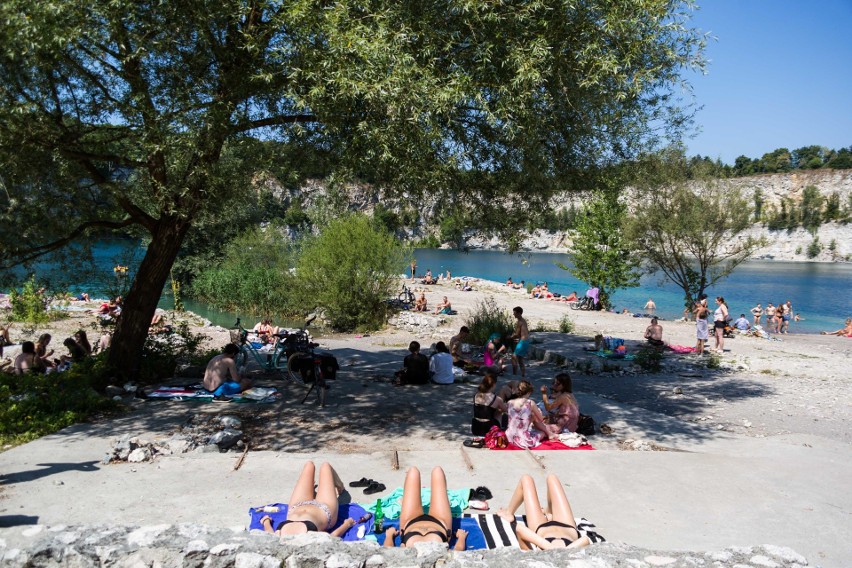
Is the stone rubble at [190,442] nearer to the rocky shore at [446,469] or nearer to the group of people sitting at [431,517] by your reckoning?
the rocky shore at [446,469]

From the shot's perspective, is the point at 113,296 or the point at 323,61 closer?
the point at 323,61

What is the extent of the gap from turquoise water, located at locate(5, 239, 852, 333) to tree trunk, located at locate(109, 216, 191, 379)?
83.1 inches

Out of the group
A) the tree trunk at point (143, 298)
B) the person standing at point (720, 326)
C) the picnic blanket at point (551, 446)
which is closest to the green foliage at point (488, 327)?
the person standing at point (720, 326)

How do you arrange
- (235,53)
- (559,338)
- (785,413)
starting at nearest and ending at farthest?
(235,53), (785,413), (559,338)

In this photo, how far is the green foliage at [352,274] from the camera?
2684cm

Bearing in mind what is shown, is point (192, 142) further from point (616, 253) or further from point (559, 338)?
point (616, 253)

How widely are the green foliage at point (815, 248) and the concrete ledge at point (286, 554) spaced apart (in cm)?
12869

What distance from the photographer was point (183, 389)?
10766mm

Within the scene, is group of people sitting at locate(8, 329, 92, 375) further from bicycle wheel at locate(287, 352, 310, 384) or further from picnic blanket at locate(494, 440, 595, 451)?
picnic blanket at locate(494, 440, 595, 451)

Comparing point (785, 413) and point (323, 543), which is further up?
point (323, 543)

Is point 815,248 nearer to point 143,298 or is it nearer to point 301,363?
point 301,363

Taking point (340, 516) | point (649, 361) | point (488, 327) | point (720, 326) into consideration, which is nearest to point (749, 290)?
point (720, 326)

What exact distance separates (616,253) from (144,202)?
81.6ft

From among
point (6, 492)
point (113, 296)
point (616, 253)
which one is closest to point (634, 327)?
point (616, 253)
